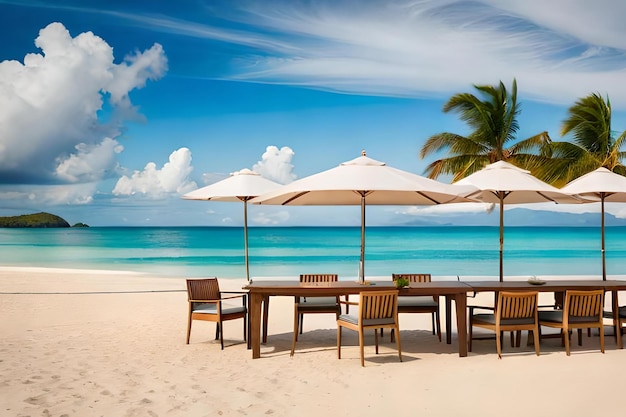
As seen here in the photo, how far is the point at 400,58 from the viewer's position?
41.1m

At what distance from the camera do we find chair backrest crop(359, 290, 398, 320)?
677cm

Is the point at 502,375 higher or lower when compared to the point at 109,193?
lower

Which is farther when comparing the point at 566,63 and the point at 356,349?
the point at 566,63

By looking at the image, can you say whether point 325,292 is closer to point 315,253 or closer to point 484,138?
point 484,138

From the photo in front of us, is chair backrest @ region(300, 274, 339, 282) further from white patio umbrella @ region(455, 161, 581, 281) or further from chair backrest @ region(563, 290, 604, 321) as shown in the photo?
chair backrest @ region(563, 290, 604, 321)

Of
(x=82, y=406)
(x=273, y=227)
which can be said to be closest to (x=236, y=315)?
(x=82, y=406)

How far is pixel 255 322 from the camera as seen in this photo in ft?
23.7

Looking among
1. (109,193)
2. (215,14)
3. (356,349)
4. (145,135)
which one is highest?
(215,14)

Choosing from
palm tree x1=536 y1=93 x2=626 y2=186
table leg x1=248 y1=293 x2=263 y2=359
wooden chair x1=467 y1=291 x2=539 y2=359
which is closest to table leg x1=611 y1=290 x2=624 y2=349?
wooden chair x1=467 y1=291 x2=539 y2=359

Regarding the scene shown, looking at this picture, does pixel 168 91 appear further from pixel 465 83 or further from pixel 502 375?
pixel 502 375

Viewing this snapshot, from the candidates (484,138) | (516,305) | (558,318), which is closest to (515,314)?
(516,305)

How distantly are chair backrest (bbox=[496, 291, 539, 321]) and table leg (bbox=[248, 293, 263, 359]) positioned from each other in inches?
101

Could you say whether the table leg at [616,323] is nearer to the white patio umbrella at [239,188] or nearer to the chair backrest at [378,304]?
the chair backrest at [378,304]

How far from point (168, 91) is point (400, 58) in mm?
19110
